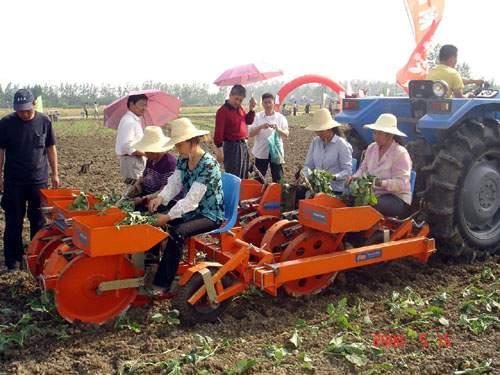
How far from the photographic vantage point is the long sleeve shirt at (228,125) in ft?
22.3

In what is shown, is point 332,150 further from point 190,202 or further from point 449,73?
point 190,202

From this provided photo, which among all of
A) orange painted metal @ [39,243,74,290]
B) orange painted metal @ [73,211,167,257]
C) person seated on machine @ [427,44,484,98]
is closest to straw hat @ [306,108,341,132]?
person seated on machine @ [427,44,484,98]

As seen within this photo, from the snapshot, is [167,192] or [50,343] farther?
[167,192]

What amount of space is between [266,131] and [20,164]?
3.29m

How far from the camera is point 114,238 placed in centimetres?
397

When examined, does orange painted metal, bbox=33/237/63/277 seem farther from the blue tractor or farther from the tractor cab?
the tractor cab

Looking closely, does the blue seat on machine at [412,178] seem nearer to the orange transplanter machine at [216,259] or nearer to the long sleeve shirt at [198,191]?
the orange transplanter machine at [216,259]

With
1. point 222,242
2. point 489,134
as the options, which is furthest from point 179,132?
point 489,134

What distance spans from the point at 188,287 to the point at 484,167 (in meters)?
3.25

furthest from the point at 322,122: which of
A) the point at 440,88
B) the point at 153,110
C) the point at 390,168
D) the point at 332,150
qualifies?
the point at 153,110

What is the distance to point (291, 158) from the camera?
14.3 meters

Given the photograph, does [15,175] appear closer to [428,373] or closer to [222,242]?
[222,242]

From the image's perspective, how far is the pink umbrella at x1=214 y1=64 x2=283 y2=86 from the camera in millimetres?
9047

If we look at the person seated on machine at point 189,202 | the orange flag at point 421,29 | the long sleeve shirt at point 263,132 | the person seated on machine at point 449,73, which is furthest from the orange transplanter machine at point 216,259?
the orange flag at point 421,29
